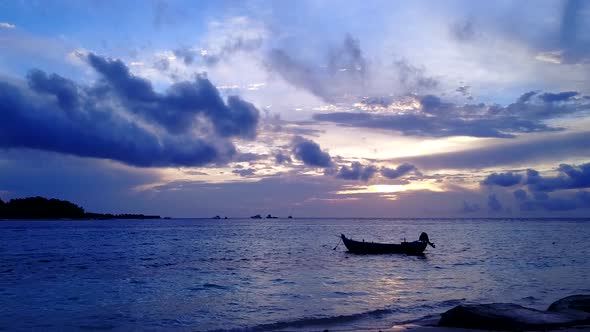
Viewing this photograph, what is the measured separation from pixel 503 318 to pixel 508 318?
0.15 metres

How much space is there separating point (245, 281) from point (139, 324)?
43.1 ft

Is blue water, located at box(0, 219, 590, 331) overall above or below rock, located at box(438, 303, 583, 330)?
below

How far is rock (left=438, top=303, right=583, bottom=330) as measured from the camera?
14766 mm

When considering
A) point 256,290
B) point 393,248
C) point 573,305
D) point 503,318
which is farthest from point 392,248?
point 503,318

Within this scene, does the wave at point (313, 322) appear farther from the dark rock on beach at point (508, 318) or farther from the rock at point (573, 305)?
the rock at point (573, 305)

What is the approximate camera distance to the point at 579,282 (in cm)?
3053

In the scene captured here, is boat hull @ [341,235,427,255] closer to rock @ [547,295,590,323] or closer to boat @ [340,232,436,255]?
boat @ [340,232,436,255]

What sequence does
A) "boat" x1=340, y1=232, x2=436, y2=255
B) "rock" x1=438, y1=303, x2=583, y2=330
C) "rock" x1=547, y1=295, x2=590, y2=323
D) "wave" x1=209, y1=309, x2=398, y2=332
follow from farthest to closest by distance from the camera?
"boat" x1=340, y1=232, x2=436, y2=255 → "wave" x1=209, y1=309, x2=398, y2=332 → "rock" x1=547, y1=295, x2=590, y2=323 → "rock" x1=438, y1=303, x2=583, y2=330

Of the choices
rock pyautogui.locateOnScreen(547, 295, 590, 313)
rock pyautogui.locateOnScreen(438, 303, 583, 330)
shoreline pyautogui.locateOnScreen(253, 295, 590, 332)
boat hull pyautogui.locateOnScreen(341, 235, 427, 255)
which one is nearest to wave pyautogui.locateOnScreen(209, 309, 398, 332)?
shoreline pyautogui.locateOnScreen(253, 295, 590, 332)

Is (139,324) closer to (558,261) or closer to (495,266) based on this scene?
(495,266)

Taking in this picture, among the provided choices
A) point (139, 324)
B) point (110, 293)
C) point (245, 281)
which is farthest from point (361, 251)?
point (139, 324)

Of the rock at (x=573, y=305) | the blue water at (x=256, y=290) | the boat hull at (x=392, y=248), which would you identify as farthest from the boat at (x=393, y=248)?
the rock at (x=573, y=305)

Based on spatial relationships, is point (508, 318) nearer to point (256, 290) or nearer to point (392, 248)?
point (256, 290)

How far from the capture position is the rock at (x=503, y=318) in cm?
1477
